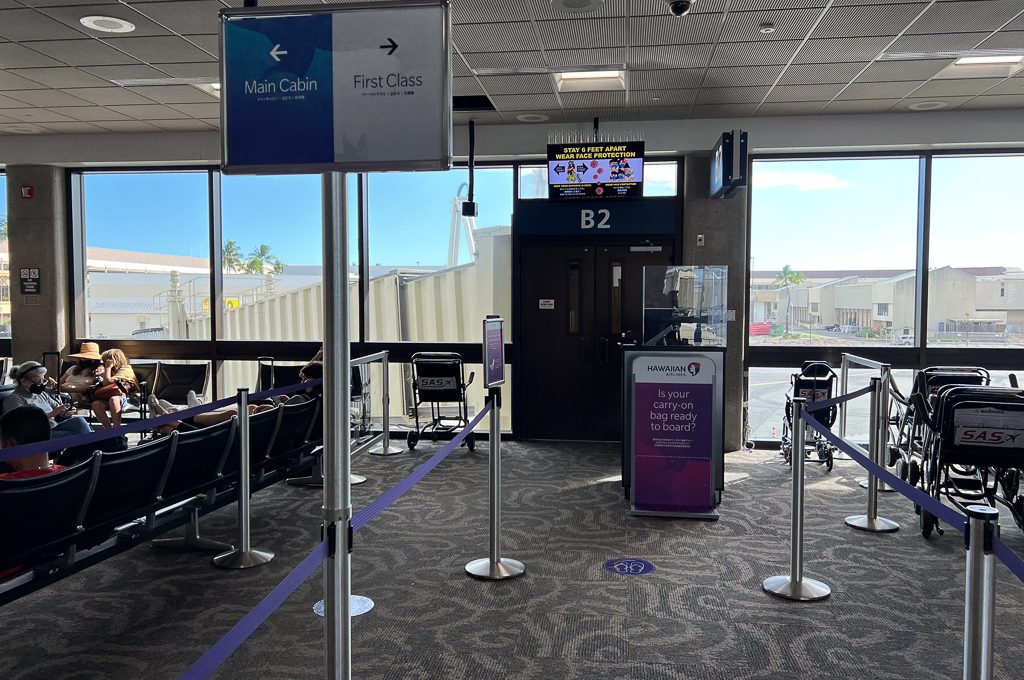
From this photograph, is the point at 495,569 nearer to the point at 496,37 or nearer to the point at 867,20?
the point at 496,37

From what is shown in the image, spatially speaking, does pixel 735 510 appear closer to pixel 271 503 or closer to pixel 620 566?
pixel 620 566

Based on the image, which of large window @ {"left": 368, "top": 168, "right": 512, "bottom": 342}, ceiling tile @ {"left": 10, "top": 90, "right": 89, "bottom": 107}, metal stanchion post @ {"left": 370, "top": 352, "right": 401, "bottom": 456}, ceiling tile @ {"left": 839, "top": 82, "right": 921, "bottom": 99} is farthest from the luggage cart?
ceiling tile @ {"left": 839, "top": 82, "right": 921, "bottom": 99}

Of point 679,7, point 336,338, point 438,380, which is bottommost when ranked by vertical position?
point 438,380

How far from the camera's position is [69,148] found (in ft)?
28.4

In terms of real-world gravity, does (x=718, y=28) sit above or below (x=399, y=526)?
above

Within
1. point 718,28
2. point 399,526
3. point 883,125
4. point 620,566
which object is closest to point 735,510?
point 620,566

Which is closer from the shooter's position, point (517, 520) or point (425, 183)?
point (517, 520)

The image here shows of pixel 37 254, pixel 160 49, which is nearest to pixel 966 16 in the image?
pixel 160 49

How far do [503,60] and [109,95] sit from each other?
3.71 meters

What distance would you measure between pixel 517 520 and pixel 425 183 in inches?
171

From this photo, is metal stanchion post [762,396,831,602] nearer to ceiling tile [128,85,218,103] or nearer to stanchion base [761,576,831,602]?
stanchion base [761,576,831,602]

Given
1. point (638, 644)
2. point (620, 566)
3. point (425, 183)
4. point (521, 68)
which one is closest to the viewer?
point (638, 644)

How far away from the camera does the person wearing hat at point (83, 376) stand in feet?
25.3

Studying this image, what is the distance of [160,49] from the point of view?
18.6ft
